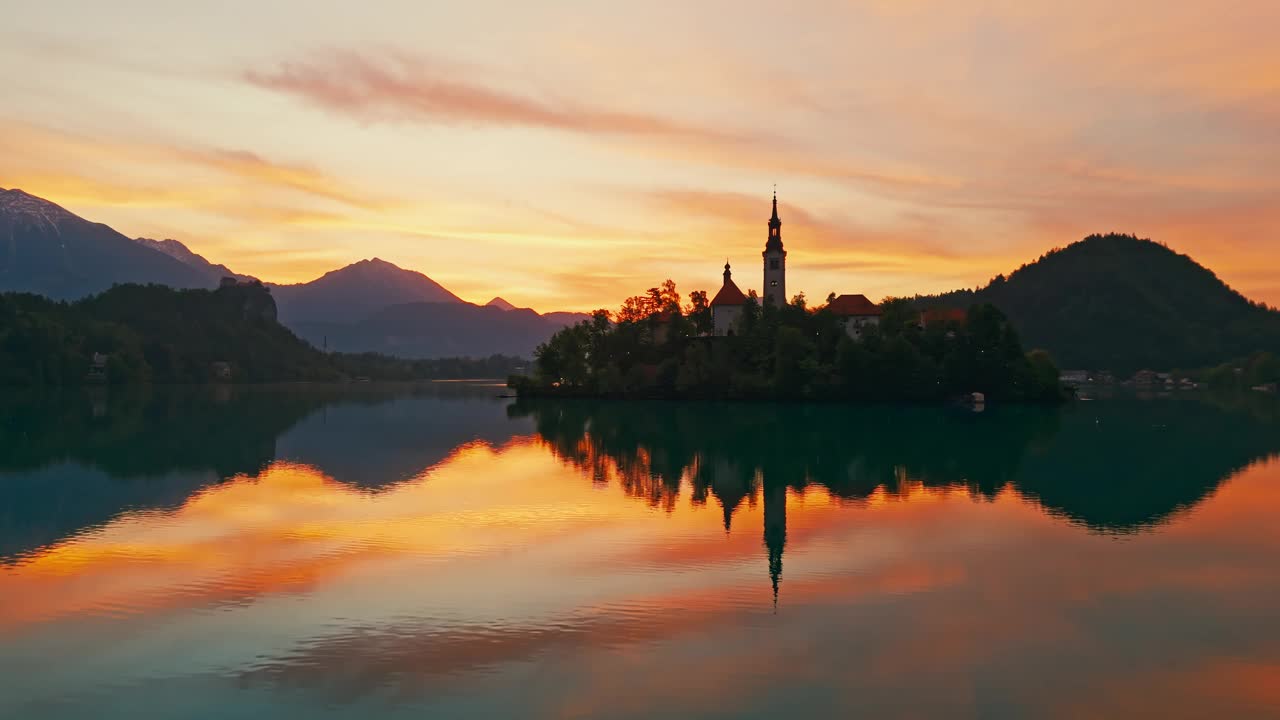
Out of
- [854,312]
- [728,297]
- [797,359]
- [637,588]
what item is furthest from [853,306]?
[637,588]

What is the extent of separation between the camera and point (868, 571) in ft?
96.8

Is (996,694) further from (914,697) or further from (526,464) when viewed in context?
(526,464)

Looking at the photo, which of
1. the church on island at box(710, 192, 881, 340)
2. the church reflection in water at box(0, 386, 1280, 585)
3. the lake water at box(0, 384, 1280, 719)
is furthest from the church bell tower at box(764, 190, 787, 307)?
the lake water at box(0, 384, 1280, 719)

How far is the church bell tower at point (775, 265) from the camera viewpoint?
164750 millimetres

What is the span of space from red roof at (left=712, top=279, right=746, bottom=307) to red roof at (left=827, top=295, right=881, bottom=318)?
16354mm

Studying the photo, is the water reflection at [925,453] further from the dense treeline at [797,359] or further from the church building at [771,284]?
the church building at [771,284]

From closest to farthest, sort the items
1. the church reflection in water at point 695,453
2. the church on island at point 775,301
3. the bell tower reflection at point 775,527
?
the bell tower reflection at point 775,527, the church reflection in water at point 695,453, the church on island at point 775,301

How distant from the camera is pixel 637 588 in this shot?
27.0 m

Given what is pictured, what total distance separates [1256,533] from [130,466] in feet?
192

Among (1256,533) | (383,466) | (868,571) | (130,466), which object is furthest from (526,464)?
(1256,533)

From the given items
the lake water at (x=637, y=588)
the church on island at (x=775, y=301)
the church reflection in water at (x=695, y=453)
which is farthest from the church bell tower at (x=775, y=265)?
the lake water at (x=637, y=588)

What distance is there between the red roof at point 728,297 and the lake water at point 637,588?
364ft

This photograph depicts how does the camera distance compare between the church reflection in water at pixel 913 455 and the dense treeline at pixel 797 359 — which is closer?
the church reflection in water at pixel 913 455

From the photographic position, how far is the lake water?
1861 centimetres
